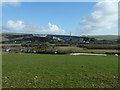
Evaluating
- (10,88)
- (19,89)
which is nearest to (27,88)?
(19,89)

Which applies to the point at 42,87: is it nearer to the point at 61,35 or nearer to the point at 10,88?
the point at 10,88

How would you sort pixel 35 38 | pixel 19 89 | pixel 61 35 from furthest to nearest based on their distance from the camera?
pixel 61 35, pixel 35 38, pixel 19 89

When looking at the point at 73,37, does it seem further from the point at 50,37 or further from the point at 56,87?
the point at 56,87

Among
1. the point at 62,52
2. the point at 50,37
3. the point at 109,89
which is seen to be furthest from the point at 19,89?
the point at 50,37

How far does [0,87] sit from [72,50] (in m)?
51.1

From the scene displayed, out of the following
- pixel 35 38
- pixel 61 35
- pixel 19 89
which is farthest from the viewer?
pixel 61 35

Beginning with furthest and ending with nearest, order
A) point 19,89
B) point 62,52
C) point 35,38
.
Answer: point 35,38 → point 62,52 → point 19,89

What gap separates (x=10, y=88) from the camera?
7.47 m

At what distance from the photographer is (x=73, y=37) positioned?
387ft

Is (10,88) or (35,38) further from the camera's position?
(35,38)

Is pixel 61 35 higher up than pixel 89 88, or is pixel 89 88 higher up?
pixel 61 35

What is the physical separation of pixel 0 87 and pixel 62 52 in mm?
47988

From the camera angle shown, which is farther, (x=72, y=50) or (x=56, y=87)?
(x=72, y=50)

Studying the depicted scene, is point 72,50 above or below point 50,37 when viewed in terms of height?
below
